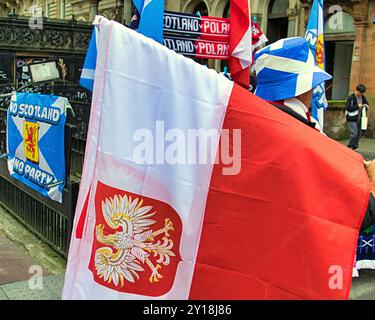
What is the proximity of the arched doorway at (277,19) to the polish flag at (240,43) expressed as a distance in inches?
688

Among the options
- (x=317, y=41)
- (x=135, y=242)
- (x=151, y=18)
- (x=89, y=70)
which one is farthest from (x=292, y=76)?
(x=317, y=41)

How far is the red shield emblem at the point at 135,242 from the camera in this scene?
2.00 m

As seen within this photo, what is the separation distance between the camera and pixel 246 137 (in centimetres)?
198

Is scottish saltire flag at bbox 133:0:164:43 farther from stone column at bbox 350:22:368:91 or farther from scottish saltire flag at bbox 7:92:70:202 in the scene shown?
stone column at bbox 350:22:368:91

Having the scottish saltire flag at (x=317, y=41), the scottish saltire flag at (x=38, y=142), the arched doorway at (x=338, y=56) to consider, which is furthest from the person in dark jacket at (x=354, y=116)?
the scottish saltire flag at (x=38, y=142)

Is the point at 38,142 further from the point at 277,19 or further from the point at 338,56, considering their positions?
the point at 277,19

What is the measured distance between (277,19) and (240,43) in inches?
727

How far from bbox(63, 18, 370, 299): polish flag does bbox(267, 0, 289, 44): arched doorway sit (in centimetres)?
2085

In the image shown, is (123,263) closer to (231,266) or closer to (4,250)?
(231,266)

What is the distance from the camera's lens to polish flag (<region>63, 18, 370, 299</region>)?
1.93 metres

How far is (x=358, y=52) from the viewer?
17406 mm

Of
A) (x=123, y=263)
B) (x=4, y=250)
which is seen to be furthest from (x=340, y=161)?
(x=4, y=250)

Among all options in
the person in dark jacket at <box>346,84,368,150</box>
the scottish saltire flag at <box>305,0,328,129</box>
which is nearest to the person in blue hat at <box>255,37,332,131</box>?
the scottish saltire flag at <box>305,0,328,129</box>

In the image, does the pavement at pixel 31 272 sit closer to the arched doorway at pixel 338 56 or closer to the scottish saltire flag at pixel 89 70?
the scottish saltire flag at pixel 89 70
